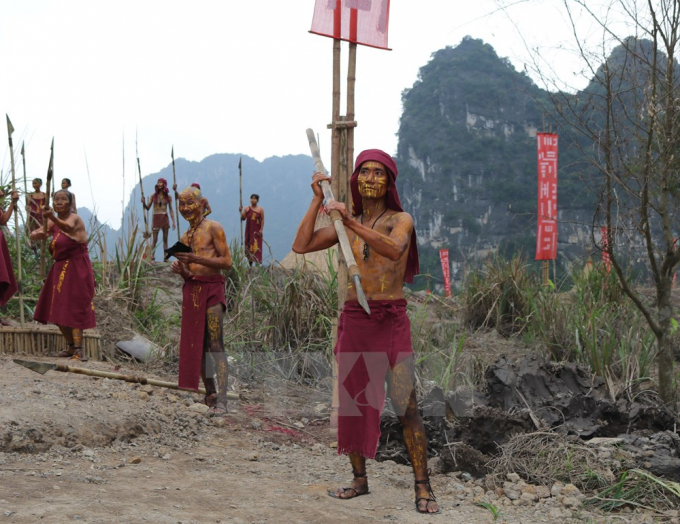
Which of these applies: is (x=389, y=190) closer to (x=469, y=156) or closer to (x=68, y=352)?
(x=68, y=352)

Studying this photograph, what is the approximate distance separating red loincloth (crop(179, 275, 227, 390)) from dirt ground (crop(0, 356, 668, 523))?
27cm

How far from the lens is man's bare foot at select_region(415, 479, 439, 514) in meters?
3.27

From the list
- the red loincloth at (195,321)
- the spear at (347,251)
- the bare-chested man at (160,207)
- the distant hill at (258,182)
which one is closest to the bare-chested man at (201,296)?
the red loincloth at (195,321)

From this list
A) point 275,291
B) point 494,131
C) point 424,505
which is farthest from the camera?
point 494,131

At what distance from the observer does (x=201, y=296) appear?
5199 mm

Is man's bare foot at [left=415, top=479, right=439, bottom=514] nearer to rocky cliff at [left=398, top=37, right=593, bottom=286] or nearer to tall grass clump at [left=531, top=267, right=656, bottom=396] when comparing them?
tall grass clump at [left=531, top=267, right=656, bottom=396]

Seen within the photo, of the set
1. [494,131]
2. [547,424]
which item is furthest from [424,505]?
[494,131]

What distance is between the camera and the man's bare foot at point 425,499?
10.7 feet

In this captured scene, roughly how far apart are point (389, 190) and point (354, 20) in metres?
1.68

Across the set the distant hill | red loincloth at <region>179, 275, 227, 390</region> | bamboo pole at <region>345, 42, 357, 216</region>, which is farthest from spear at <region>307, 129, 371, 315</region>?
the distant hill

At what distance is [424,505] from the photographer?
328 cm

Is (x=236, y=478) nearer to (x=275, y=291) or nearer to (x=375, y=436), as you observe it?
(x=375, y=436)

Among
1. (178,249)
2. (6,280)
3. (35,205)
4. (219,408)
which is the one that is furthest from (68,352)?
(35,205)

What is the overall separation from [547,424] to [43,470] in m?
2.85
